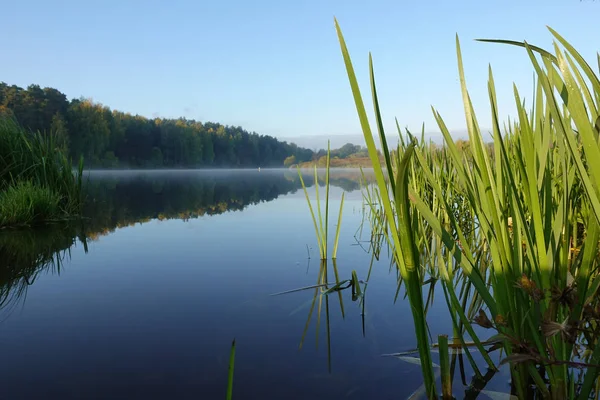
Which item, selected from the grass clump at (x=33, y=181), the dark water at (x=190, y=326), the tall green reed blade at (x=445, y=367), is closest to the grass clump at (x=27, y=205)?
the grass clump at (x=33, y=181)

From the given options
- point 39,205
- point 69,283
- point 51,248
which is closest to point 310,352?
point 69,283

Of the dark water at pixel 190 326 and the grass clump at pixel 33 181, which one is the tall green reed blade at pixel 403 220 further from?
the grass clump at pixel 33 181

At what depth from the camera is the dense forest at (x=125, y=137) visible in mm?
36031

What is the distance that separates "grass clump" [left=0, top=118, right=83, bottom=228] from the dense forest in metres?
11.6

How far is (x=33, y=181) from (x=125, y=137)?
50.5 meters

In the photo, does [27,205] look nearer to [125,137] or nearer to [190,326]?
[190,326]

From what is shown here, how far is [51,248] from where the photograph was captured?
3654 mm

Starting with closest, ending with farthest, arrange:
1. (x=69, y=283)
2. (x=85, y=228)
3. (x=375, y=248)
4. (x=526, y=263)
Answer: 1. (x=526, y=263)
2. (x=69, y=283)
3. (x=375, y=248)
4. (x=85, y=228)

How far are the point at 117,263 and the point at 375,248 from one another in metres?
2.26

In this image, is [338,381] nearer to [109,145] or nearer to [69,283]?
[69,283]

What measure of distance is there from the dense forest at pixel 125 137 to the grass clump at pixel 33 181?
1162 cm

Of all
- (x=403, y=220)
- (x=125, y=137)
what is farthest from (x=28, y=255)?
(x=125, y=137)

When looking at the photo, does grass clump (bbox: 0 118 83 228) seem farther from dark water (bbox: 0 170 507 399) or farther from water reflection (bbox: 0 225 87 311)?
dark water (bbox: 0 170 507 399)

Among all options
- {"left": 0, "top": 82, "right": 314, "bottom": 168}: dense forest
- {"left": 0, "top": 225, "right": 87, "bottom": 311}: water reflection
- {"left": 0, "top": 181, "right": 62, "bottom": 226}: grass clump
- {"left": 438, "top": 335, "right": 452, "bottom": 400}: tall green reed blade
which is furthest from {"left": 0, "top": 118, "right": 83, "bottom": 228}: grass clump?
{"left": 0, "top": 82, "right": 314, "bottom": 168}: dense forest
